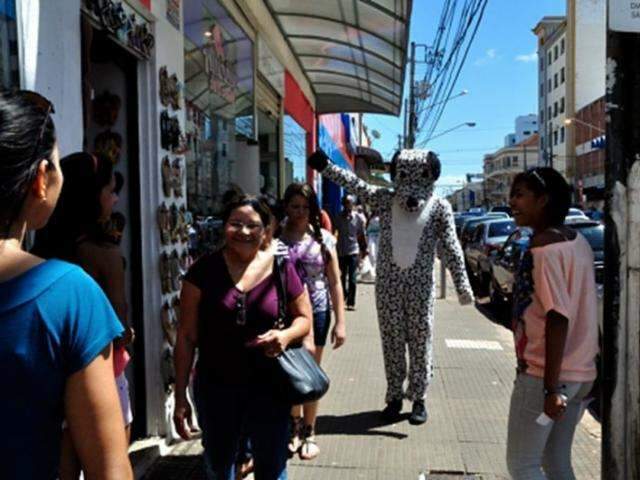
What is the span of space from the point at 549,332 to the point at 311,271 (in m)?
2.09

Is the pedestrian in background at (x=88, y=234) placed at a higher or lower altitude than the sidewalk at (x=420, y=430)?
higher

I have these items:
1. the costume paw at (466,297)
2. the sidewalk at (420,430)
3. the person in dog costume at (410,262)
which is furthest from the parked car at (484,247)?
the person in dog costume at (410,262)

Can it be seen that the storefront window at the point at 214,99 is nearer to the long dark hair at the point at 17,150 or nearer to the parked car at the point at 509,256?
the long dark hair at the point at 17,150

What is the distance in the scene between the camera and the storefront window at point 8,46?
2699mm

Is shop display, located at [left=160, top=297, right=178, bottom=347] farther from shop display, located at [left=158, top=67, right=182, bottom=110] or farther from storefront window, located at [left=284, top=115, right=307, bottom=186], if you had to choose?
storefront window, located at [left=284, top=115, right=307, bottom=186]

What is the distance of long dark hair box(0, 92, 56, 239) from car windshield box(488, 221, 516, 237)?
14523mm

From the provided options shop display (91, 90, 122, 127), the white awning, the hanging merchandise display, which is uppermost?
the white awning

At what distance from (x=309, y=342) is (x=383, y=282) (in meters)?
1.93

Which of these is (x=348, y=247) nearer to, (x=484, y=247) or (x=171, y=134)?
(x=484, y=247)

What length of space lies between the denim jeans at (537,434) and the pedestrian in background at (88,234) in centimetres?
161

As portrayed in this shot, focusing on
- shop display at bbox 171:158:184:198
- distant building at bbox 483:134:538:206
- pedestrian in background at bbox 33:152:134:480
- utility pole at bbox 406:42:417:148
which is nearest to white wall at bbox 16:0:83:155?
pedestrian in background at bbox 33:152:134:480

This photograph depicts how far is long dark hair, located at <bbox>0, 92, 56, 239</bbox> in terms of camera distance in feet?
4.19

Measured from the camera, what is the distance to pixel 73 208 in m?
2.54

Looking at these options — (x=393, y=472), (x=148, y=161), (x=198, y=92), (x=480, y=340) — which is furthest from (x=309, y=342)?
(x=480, y=340)
